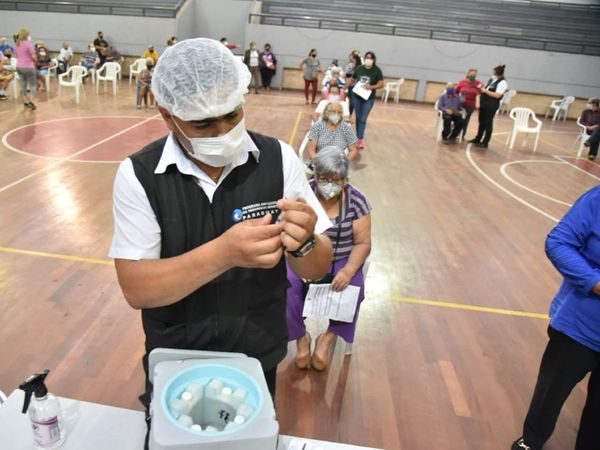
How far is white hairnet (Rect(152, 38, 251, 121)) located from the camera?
3.86ft

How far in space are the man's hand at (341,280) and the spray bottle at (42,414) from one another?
170cm

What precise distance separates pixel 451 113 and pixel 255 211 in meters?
9.41

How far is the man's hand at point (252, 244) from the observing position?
1.03 meters

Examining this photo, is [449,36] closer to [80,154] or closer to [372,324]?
[80,154]

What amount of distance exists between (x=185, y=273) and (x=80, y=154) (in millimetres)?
6844

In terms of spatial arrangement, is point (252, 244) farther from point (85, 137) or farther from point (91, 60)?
point (91, 60)

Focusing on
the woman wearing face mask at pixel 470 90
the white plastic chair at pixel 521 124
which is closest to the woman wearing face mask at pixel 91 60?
the woman wearing face mask at pixel 470 90

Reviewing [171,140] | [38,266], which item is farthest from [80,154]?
[171,140]

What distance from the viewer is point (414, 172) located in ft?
24.8

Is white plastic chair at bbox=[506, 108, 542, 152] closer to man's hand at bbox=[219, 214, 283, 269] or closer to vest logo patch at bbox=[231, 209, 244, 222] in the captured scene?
vest logo patch at bbox=[231, 209, 244, 222]

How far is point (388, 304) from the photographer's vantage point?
3717 mm

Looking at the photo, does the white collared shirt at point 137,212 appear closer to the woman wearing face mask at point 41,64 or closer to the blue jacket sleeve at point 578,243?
Result: the blue jacket sleeve at point 578,243

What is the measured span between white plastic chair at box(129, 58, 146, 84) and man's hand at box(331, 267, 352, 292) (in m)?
13.7

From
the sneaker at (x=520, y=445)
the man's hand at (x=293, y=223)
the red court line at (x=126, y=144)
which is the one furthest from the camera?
the red court line at (x=126, y=144)
